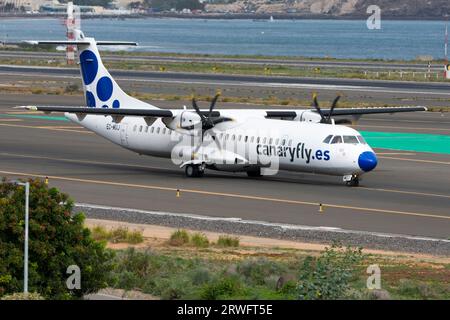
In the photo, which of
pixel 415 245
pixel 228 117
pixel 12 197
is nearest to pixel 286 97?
pixel 228 117

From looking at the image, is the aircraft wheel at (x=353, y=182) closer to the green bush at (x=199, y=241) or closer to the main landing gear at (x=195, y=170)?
the main landing gear at (x=195, y=170)

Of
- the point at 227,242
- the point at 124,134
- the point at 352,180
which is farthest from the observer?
the point at 124,134

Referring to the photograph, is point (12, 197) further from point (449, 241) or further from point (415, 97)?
point (415, 97)

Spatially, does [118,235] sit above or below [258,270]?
above

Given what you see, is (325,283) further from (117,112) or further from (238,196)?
(117,112)

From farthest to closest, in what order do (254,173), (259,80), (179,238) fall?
(259,80), (254,173), (179,238)

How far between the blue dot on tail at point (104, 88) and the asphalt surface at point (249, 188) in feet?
8.77

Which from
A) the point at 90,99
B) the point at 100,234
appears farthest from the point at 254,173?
the point at 100,234

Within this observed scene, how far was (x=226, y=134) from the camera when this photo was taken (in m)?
42.7

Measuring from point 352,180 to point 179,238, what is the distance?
11.6 meters

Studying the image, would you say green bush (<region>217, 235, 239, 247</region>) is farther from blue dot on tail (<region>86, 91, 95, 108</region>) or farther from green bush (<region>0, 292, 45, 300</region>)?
blue dot on tail (<region>86, 91, 95, 108</region>)

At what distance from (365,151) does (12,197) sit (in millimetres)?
21111

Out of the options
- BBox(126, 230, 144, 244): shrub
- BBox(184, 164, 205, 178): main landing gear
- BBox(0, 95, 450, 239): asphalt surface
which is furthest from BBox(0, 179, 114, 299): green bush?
BBox(184, 164, 205, 178): main landing gear

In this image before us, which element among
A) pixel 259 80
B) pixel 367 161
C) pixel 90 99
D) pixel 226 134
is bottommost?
pixel 367 161
